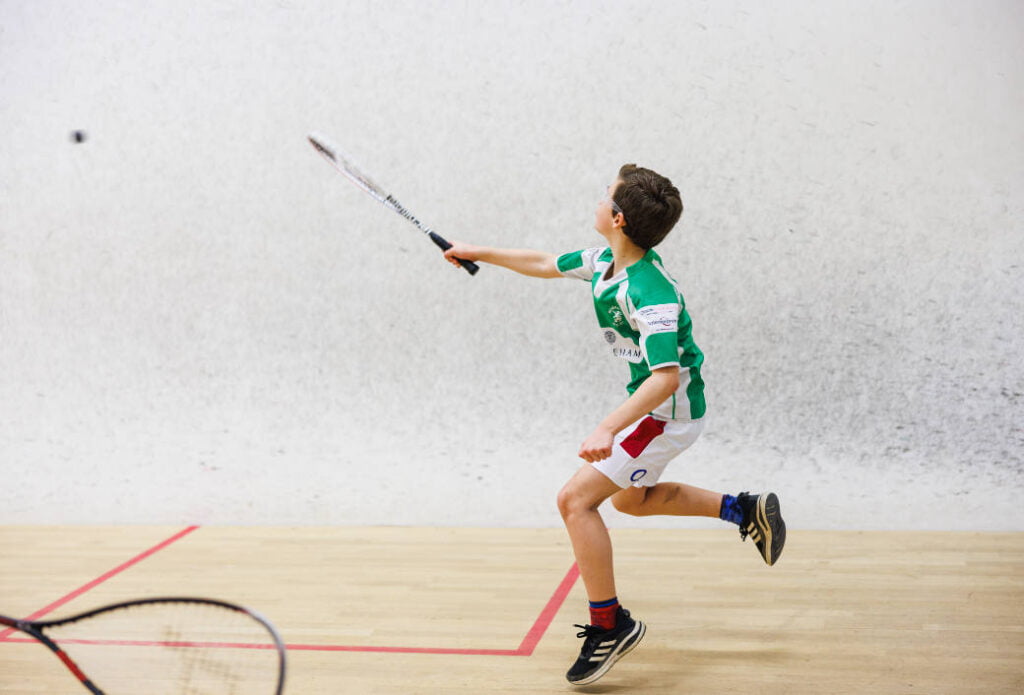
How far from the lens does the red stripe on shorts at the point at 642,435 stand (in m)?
2.16

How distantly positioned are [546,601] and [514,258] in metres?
0.84

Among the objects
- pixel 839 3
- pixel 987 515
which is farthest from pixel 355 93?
pixel 987 515

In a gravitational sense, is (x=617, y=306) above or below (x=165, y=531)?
above

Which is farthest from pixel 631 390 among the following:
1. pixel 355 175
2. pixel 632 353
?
pixel 355 175

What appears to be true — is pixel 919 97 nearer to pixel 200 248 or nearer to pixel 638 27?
pixel 638 27

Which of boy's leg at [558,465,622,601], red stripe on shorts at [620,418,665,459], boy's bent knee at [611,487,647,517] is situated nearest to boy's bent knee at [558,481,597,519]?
boy's leg at [558,465,622,601]

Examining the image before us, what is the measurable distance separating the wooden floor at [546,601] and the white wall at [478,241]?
0.68ft

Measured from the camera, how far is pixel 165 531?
3.54 metres

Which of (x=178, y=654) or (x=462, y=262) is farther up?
(x=462, y=262)

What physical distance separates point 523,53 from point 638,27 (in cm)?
36

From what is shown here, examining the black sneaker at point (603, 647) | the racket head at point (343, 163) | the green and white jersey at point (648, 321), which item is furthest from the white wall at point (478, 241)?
the black sneaker at point (603, 647)

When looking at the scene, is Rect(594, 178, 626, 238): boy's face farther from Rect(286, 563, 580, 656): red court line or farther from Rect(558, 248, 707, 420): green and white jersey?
Rect(286, 563, 580, 656): red court line

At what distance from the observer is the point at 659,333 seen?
2.02 metres

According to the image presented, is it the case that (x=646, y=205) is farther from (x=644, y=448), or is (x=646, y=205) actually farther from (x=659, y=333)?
(x=644, y=448)
